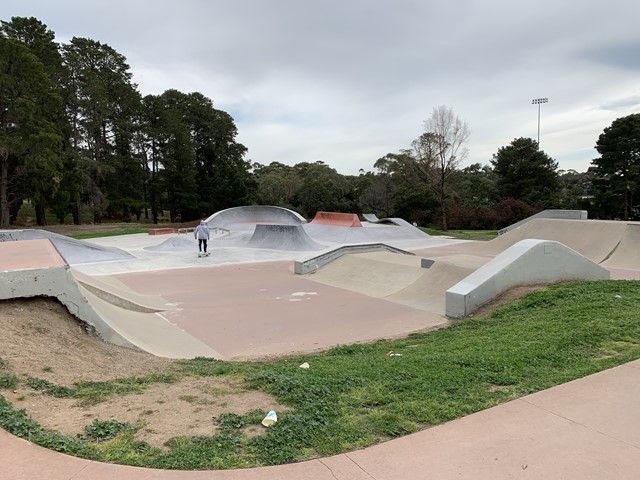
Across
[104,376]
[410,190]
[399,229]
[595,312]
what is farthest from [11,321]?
[410,190]

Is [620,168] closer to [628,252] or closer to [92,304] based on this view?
[628,252]

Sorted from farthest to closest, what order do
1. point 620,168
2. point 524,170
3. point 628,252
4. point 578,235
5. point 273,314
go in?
point 524,170, point 620,168, point 578,235, point 628,252, point 273,314

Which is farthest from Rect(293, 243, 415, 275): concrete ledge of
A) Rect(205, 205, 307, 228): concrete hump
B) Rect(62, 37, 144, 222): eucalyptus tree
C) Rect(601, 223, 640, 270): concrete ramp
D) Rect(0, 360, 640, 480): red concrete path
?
Rect(62, 37, 144, 222): eucalyptus tree

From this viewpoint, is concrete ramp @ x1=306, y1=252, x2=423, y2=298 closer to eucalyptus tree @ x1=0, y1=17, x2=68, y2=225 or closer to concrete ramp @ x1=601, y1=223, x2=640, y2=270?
concrete ramp @ x1=601, y1=223, x2=640, y2=270

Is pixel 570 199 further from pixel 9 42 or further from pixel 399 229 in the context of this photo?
pixel 9 42

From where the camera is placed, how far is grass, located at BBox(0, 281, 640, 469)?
242 cm

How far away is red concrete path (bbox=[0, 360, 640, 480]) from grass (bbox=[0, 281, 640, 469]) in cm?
10

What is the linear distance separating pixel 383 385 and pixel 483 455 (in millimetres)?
1181

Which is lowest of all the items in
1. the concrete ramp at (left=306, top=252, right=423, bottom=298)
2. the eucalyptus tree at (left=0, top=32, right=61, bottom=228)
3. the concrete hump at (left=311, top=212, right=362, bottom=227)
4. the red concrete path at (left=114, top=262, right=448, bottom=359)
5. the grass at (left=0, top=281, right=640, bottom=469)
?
the red concrete path at (left=114, top=262, right=448, bottom=359)

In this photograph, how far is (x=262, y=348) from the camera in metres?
6.39

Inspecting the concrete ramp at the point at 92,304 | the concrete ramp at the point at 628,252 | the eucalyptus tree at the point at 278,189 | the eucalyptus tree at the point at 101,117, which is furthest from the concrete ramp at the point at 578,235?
the eucalyptus tree at the point at 278,189

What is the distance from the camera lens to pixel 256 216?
110 feet

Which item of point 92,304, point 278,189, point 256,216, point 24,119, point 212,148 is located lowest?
point 92,304

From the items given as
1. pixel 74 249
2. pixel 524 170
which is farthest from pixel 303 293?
pixel 524 170
